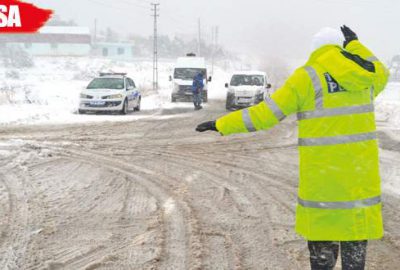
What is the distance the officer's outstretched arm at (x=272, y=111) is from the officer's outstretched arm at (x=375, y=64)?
0.44 meters

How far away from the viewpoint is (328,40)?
121 inches

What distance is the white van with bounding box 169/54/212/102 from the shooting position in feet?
89.8

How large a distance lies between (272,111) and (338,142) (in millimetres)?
445

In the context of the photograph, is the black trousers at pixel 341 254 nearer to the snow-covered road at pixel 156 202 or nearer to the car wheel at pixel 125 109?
the snow-covered road at pixel 156 202

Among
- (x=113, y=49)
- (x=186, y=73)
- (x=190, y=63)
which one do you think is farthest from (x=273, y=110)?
(x=113, y=49)

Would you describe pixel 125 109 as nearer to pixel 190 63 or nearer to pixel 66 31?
pixel 190 63

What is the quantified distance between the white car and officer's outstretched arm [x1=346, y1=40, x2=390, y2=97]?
16.6 m

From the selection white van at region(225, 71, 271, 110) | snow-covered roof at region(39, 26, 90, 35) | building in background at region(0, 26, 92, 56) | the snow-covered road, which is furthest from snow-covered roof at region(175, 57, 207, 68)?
snow-covered roof at region(39, 26, 90, 35)

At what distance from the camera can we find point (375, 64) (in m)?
3.08

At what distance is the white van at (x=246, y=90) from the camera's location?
22.4 m

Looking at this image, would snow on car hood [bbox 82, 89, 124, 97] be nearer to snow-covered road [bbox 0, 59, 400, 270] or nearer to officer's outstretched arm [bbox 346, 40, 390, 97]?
snow-covered road [bbox 0, 59, 400, 270]

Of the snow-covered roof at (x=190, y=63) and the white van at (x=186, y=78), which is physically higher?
the snow-covered roof at (x=190, y=63)

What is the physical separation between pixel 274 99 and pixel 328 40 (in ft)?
1.61

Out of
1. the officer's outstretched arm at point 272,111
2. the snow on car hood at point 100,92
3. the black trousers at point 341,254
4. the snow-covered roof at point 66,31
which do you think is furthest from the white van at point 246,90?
the snow-covered roof at point 66,31
